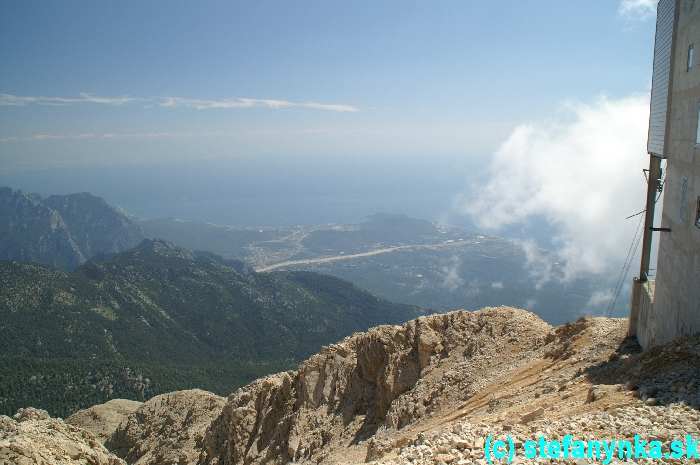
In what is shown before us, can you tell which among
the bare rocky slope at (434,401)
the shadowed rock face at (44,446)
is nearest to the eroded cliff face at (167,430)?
the bare rocky slope at (434,401)

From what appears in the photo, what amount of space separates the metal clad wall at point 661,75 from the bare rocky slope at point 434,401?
894 centimetres

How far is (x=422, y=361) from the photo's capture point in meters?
28.4

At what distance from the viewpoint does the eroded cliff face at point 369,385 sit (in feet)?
83.0

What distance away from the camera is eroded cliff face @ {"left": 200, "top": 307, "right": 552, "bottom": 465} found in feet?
83.0

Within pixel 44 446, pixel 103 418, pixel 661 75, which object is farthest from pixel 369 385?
pixel 103 418

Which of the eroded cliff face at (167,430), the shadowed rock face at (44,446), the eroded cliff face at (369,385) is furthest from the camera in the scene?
the eroded cliff face at (167,430)

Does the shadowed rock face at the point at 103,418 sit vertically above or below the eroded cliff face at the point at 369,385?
below

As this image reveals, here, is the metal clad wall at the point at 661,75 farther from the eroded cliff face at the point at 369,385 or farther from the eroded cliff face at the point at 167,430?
the eroded cliff face at the point at 167,430

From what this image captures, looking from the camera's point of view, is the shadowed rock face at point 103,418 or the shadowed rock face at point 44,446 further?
the shadowed rock face at point 103,418

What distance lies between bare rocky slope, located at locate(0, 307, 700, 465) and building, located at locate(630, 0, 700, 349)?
172 centimetres

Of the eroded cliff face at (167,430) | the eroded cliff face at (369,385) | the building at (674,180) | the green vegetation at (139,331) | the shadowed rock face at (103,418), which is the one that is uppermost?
the building at (674,180)

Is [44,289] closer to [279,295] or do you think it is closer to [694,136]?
[279,295]

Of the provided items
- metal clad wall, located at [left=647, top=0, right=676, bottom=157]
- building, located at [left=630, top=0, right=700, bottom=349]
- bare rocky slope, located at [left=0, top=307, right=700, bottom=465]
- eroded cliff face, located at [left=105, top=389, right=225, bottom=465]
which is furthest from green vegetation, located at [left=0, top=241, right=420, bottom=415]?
metal clad wall, located at [left=647, top=0, right=676, bottom=157]

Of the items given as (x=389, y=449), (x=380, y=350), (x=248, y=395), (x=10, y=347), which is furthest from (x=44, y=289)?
(x=389, y=449)
